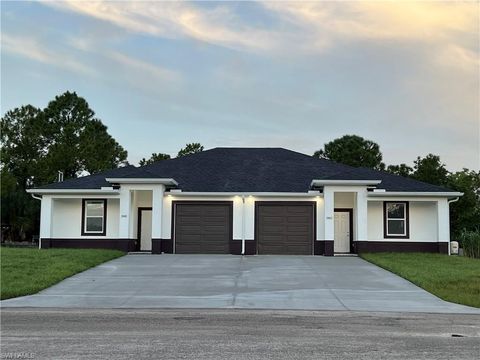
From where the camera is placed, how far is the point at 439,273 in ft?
50.3

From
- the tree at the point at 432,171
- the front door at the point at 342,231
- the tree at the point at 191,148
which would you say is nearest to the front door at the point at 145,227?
the front door at the point at 342,231

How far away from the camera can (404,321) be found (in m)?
9.34

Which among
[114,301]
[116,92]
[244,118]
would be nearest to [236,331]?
[114,301]

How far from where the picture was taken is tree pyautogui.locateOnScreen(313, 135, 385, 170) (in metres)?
48.4

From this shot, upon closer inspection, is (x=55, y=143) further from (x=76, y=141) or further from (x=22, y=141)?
(x=22, y=141)

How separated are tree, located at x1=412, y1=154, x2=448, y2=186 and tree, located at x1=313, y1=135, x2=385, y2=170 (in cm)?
1124


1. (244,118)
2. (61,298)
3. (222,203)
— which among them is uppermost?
(244,118)

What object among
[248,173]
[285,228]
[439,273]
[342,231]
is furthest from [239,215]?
[439,273]

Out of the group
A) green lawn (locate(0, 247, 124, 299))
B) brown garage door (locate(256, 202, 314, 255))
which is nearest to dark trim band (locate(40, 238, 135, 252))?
green lawn (locate(0, 247, 124, 299))

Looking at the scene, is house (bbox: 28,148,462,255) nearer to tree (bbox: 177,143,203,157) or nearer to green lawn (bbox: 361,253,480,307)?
green lawn (bbox: 361,253,480,307)

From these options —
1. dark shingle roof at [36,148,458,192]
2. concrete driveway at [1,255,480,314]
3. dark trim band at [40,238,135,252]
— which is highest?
dark shingle roof at [36,148,458,192]

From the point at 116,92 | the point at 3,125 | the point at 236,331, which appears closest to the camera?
the point at 236,331

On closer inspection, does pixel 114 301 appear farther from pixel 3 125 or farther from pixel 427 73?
pixel 3 125

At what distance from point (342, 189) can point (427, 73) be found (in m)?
5.86
